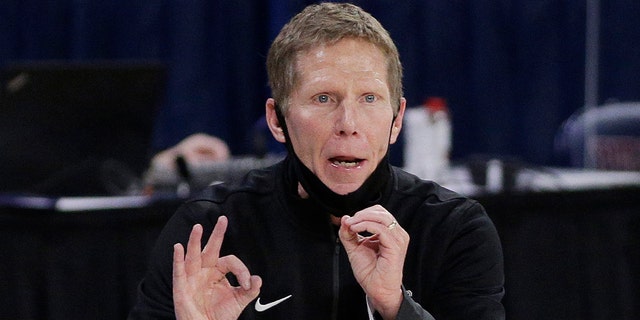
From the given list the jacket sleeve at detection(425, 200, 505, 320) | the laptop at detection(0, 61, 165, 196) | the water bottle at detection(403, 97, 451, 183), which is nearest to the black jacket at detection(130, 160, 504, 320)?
the jacket sleeve at detection(425, 200, 505, 320)

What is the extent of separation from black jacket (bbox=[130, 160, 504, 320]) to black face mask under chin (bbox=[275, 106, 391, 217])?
4 centimetres

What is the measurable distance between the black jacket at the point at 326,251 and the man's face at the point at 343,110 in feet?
0.32

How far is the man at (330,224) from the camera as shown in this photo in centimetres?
131

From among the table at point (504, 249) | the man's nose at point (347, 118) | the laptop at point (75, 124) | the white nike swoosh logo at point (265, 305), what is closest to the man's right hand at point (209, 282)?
the white nike swoosh logo at point (265, 305)

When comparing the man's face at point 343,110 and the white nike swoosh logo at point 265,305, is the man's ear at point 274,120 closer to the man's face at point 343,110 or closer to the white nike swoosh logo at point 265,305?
the man's face at point 343,110

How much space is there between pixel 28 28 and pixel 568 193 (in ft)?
8.45

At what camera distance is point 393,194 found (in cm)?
147

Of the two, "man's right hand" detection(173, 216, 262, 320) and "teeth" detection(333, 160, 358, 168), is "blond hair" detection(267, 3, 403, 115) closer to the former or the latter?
"teeth" detection(333, 160, 358, 168)

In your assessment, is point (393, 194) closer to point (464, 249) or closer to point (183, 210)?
point (464, 249)

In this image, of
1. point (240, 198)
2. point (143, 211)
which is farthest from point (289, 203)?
point (143, 211)

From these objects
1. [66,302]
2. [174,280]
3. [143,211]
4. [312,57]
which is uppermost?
[312,57]

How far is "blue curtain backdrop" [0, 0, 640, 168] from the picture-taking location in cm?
414

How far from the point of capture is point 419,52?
446cm

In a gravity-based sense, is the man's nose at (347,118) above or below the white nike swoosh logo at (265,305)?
above
